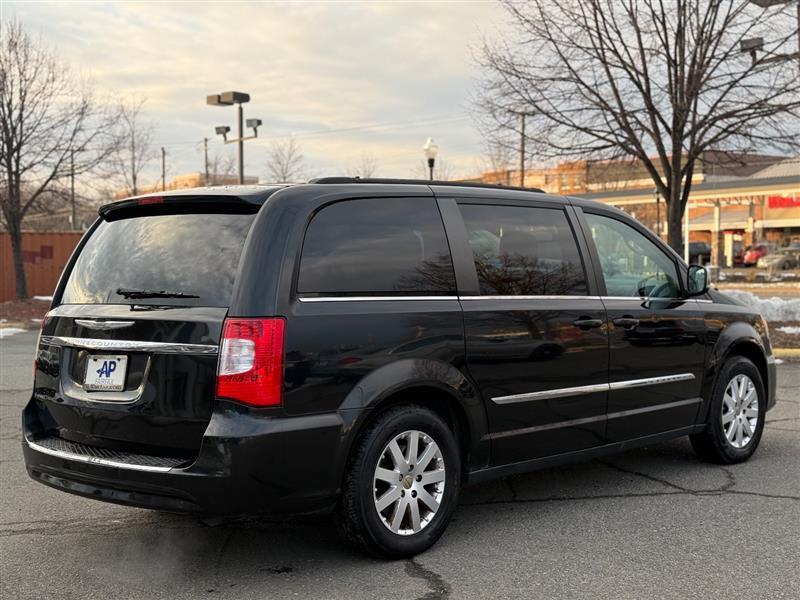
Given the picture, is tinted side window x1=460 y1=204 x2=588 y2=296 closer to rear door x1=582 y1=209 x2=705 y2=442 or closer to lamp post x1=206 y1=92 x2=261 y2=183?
rear door x1=582 y1=209 x2=705 y2=442

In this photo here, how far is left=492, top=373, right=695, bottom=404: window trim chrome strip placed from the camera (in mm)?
4809

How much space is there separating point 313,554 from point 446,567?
683 mm

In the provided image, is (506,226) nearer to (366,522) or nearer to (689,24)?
(366,522)

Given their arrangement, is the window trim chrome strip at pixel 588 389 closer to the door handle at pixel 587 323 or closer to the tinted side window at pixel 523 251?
the door handle at pixel 587 323

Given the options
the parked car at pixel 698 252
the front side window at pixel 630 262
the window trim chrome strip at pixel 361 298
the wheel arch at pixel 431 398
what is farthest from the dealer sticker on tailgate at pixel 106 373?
the parked car at pixel 698 252

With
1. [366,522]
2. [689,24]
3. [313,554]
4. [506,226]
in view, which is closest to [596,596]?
[366,522]

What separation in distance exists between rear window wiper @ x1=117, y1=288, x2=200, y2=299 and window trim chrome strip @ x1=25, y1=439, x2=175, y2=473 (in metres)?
0.78

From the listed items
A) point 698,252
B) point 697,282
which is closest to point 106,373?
point 697,282

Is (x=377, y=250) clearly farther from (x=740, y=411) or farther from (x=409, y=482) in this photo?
(x=740, y=411)

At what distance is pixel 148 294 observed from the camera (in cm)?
419

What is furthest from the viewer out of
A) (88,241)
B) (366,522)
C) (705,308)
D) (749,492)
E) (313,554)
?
(705,308)

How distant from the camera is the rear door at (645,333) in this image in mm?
5438

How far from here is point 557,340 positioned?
5035 mm

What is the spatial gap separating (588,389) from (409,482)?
140 cm
